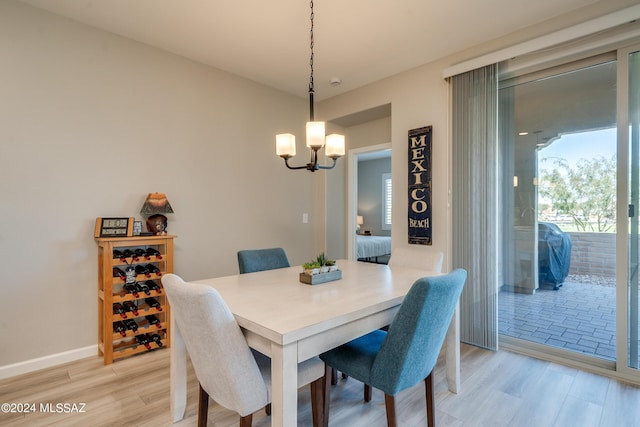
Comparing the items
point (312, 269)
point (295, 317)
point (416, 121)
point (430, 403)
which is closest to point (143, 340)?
point (312, 269)

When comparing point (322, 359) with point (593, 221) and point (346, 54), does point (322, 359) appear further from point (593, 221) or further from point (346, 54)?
point (346, 54)

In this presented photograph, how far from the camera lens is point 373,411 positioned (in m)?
1.91

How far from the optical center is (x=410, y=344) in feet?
4.48

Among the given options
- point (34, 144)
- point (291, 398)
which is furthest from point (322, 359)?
point (34, 144)

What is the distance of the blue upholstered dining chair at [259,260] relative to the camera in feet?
8.05

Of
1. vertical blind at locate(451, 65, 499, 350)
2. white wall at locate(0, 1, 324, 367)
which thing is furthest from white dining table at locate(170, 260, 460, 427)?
white wall at locate(0, 1, 324, 367)

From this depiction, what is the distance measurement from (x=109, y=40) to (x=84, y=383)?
2.73 m

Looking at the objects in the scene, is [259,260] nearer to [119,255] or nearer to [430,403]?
[119,255]

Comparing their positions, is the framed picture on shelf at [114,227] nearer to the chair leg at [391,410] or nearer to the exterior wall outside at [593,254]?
the chair leg at [391,410]

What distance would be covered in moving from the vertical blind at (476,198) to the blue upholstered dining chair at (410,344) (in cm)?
148

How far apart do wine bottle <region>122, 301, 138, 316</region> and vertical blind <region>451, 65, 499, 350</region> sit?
2865 millimetres

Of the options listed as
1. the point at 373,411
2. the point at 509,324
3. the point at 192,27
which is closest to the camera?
the point at 373,411

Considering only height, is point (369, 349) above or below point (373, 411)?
above

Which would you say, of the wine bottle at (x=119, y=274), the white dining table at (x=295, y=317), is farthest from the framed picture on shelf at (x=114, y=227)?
the white dining table at (x=295, y=317)
